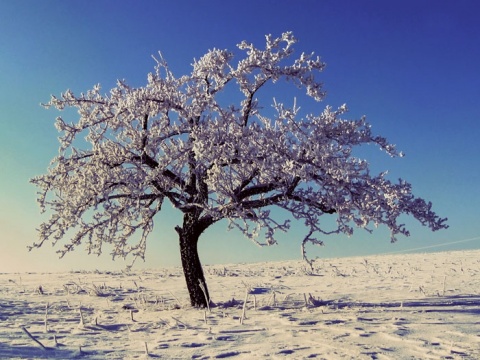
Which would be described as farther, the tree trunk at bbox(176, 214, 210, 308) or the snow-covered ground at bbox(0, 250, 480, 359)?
the tree trunk at bbox(176, 214, 210, 308)

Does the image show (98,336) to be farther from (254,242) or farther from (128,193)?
(128,193)

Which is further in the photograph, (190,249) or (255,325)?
(190,249)

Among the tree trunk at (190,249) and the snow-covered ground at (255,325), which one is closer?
the snow-covered ground at (255,325)

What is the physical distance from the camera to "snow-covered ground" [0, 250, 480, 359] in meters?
6.68

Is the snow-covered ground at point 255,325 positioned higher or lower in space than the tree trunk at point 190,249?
lower

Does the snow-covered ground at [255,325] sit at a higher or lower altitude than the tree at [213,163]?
lower

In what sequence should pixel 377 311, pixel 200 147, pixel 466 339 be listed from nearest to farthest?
1. pixel 466 339
2. pixel 377 311
3. pixel 200 147

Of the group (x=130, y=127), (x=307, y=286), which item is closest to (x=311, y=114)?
(x=130, y=127)

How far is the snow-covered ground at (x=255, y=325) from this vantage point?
6676mm

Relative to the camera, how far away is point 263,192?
1264 cm

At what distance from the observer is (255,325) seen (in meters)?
8.52

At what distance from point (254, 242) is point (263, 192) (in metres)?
1.77

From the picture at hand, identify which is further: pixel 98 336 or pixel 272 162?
pixel 272 162

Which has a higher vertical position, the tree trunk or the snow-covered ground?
the tree trunk
